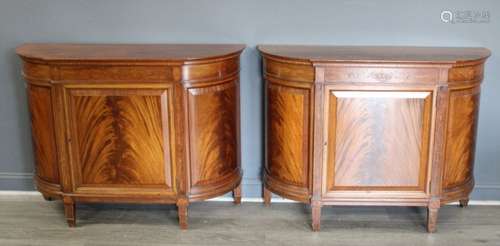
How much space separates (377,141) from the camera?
9.48 feet

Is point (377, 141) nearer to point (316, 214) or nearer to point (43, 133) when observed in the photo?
point (316, 214)

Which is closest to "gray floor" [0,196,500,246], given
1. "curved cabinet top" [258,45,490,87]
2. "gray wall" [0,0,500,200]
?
"gray wall" [0,0,500,200]

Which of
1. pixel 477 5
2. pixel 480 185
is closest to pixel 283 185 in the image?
pixel 480 185

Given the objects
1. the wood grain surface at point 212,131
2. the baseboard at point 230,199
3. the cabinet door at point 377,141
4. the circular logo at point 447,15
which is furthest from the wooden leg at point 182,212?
the circular logo at point 447,15

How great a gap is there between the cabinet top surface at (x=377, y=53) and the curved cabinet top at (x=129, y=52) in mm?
262

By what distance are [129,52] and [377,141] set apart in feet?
4.22

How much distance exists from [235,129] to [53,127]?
2.98ft

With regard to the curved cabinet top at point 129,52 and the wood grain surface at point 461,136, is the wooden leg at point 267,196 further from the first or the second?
the wood grain surface at point 461,136

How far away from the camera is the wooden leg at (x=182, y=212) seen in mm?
3002

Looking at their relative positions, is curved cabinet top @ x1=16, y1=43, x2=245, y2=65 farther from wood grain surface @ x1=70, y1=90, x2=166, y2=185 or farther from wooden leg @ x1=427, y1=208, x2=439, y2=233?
wooden leg @ x1=427, y1=208, x2=439, y2=233

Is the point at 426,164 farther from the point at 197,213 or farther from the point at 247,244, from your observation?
the point at 197,213

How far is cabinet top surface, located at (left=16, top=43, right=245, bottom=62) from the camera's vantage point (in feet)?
9.14

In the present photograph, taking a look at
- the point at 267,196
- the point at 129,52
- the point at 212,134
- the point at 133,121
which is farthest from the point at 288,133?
the point at 129,52

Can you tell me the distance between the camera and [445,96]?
110 inches
